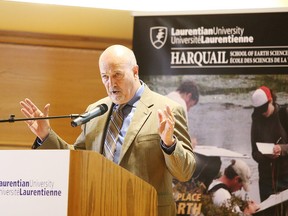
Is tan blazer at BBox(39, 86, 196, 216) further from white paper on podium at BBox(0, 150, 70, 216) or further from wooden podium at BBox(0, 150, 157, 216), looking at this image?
white paper on podium at BBox(0, 150, 70, 216)

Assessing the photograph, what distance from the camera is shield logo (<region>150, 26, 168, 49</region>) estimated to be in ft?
15.4

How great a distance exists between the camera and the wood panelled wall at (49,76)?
537 cm

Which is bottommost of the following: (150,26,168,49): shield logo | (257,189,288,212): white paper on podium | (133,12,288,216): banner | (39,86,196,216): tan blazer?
(257,189,288,212): white paper on podium

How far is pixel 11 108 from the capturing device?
535 centimetres

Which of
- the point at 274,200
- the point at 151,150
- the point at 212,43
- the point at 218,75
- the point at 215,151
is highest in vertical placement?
the point at 212,43

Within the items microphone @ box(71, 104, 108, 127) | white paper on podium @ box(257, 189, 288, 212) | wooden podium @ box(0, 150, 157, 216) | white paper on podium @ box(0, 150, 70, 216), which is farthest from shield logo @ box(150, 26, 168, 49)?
white paper on podium @ box(0, 150, 70, 216)

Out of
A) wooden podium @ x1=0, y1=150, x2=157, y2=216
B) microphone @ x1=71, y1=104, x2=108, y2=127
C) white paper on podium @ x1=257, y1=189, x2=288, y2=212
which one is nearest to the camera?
wooden podium @ x1=0, y1=150, x2=157, y2=216

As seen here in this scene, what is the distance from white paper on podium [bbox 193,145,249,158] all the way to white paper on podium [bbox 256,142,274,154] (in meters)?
0.12

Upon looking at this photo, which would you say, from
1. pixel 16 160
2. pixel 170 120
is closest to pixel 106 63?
pixel 170 120

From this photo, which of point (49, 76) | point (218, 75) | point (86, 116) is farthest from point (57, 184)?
point (49, 76)

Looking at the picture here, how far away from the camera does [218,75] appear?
457cm

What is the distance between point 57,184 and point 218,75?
249 cm

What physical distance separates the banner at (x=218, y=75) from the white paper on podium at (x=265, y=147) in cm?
7

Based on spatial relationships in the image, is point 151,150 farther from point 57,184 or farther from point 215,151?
point 215,151
